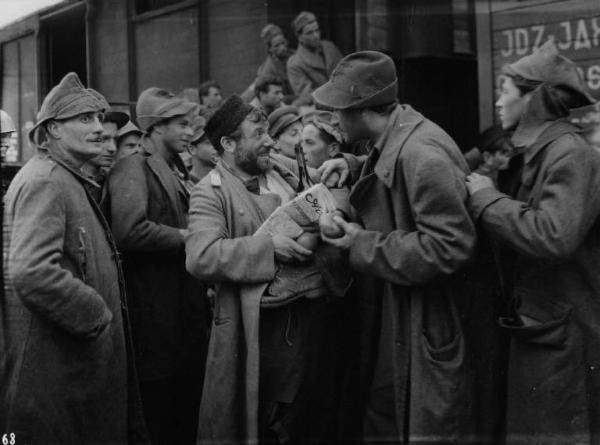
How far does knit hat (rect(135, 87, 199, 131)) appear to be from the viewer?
17.2ft

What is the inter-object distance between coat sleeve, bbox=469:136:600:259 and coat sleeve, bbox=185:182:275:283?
1.05 m

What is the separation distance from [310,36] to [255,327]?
17.2ft

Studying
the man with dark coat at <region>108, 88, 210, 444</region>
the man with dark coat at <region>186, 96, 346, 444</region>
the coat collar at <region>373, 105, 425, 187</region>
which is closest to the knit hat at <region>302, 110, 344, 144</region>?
the man with dark coat at <region>108, 88, 210, 444</region>

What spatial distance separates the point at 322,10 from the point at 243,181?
5.38 m

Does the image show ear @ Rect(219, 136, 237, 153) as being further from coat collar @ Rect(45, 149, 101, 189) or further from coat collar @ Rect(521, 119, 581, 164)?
coat collar @ Rect(521, 119, 581, 164)

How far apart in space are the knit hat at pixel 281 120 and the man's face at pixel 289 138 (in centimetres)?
3

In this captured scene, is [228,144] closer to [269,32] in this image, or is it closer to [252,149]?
[252,149]

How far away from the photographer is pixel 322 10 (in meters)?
8.96

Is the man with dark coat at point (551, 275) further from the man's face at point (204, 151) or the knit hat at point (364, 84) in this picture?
the man's face at point (204, 151)

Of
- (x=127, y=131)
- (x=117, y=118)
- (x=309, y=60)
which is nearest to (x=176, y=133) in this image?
(x=127, y=131)

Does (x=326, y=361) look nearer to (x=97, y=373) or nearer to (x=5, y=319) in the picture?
(x=97, y=373)

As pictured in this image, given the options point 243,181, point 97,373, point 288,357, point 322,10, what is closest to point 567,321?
point 288,357

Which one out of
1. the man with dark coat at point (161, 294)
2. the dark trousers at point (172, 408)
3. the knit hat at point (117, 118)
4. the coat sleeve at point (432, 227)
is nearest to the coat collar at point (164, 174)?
the man with dark coat at point (161, 294)

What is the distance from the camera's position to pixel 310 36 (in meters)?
8.33
